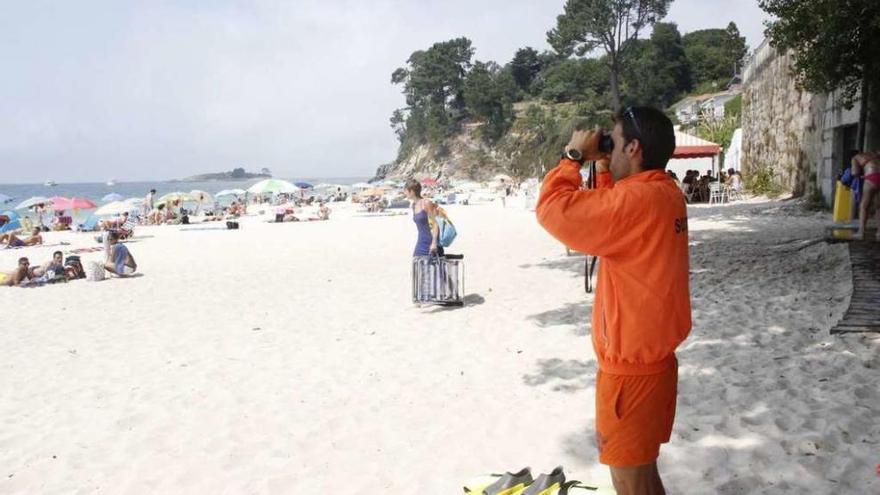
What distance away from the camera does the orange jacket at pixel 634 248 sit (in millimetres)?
1924

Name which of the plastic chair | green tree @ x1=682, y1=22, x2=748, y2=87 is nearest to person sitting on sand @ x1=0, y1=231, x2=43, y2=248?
the plastic chair

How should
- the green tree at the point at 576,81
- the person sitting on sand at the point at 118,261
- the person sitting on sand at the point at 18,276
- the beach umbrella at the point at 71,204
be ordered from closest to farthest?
the person sitting on sand at the point at 18,276
the person sitting on sand at the point at 118,261
the beach umbrella at the point at 71,204
the green tree at the point at 576,81

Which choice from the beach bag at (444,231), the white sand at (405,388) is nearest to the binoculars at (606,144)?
the white sand at (405,388)

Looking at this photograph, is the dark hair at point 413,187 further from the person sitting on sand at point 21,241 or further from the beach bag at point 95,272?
the person sitting on sand at point 21,241

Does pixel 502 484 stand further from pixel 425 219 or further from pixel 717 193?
pixel 717 193

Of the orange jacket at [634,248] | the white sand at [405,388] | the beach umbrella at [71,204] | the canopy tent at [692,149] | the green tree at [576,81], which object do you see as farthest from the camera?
the green tree at [576,81]

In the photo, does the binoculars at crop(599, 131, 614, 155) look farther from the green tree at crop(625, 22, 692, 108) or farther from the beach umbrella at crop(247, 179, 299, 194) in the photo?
the green tree at crop(625, 22, 692, 108)

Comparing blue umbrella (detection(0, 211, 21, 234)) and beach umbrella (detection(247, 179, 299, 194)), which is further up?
beach umbrella (detection(247, 179, 299, 194))

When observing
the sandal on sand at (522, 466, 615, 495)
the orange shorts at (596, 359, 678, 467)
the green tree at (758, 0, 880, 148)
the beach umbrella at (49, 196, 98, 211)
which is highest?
the green tree at (758, 0, 880, 148)

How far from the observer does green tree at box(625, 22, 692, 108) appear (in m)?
69.7

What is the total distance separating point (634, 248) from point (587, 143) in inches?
15.0

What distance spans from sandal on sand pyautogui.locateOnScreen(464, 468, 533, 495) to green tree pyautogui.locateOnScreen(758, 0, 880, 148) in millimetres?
8264

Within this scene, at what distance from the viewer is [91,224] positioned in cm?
2547

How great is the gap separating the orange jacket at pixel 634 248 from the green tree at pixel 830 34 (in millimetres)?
8246
